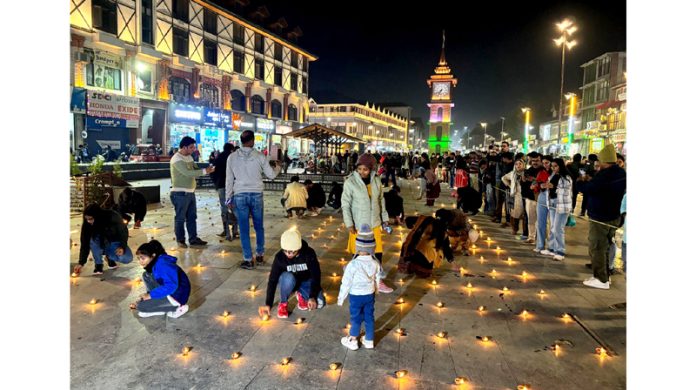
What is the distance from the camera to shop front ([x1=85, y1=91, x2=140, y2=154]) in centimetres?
2097

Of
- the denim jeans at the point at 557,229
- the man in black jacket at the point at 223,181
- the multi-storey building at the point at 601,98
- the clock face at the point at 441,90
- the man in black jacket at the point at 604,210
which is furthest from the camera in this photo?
the clock face at the point at 441,90

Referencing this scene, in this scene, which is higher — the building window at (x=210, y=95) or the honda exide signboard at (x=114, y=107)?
the building window at (x=210, y=95)

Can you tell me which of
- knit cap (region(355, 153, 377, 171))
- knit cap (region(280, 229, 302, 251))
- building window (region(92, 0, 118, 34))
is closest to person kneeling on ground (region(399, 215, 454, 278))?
knit cap (region(355, 153, 377, 171))

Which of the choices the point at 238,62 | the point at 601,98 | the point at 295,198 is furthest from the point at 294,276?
the point at 601,98

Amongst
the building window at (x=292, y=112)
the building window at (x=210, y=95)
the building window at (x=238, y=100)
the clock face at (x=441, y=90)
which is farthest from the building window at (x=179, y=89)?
the clock face at (x=441, y=90)

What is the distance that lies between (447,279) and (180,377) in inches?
154

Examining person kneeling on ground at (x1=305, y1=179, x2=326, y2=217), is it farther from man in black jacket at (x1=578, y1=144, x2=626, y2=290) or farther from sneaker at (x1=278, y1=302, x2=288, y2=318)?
man in black jacket at (x1=578, y1=144, x2=626, y2=290)

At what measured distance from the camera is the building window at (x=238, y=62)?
33.8m

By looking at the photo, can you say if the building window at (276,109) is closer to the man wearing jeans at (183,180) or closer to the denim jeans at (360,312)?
the man wearing jeans at (183,180)

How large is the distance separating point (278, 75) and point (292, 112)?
450 centimetres

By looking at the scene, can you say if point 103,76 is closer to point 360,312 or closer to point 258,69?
point 258,69

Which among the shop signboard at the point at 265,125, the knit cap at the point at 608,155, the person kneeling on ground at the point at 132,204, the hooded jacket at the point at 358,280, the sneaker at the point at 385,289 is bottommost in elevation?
the sneaker at the point at 385,289

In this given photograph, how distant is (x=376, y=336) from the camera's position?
4.13 m
